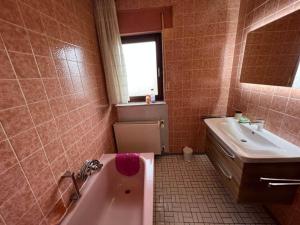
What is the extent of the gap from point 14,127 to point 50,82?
38cm

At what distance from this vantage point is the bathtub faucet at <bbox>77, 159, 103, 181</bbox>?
4.00ft

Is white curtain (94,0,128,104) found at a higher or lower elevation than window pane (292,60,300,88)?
higher

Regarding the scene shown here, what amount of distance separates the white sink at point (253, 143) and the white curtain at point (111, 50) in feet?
4.08

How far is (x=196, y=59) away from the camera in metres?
1.81

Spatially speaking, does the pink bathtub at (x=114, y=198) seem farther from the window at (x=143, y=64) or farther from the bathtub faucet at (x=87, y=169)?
the window at (x=143, y=64)

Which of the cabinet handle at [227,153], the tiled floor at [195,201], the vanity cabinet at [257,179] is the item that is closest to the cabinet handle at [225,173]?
the vanity cabinet at [257,179]

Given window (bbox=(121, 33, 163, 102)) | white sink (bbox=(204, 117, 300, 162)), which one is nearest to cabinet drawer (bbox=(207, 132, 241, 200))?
white sink (bbox=(204, 117, 300, 162))

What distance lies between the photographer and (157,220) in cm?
133

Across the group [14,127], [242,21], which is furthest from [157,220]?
[242,21]

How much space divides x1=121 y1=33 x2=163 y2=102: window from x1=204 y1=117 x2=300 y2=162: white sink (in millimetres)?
1004

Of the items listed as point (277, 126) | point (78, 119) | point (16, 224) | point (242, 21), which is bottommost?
point (16, 224)

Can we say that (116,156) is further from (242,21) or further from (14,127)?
(242,21)

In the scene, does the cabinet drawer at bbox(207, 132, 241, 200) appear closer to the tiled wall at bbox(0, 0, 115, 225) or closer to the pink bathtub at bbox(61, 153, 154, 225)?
the pink bathtub at bbox(61, 153, 154, 225)

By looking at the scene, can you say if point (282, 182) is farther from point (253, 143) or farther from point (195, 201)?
point (195, 201)
